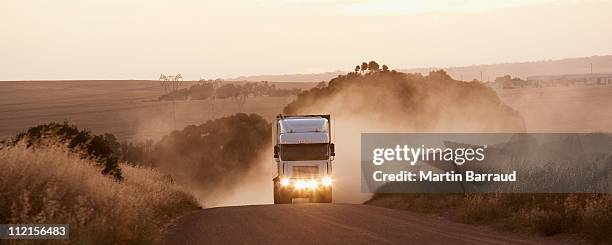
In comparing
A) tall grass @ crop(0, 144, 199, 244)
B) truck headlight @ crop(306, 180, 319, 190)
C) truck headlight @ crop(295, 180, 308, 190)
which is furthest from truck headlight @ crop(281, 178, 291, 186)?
tall grass @ crop(0, 144, 199, 244)

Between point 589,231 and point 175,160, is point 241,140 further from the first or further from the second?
point 589,231

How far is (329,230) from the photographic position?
884 inches

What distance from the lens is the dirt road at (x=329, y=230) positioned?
20469 mm

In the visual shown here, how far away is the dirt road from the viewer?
67.2 feet

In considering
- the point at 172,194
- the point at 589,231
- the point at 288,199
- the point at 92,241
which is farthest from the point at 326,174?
the point at 92,241

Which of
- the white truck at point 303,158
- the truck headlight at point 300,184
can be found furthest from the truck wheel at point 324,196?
the truck headlight at point 300,184

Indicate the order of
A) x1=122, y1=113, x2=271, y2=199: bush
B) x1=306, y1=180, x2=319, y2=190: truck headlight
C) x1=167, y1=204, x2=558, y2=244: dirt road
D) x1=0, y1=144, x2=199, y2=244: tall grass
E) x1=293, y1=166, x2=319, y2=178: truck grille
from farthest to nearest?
x1=122, y1=113, x2=271, y2=199: bush → x1=306, y1=180, x2=319, y2=190: truck headlight → x1=293, y1=166, x2=319, y2=178: truck grille → x1=167, y1=204, x2=558, y2=244: dirt road → x1=0, y1=144, x2=199, y2=244: tall grass

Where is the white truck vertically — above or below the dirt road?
above

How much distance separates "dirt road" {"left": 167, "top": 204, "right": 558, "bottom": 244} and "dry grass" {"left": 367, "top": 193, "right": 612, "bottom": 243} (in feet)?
2.69

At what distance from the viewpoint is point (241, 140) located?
367ft

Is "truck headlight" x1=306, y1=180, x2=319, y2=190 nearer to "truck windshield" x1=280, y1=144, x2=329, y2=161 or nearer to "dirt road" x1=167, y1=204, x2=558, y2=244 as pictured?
"truck windshield" x1=280, y1=144, x2=329, y2=161

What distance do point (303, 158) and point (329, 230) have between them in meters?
18.0

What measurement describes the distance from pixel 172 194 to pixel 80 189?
1722cm

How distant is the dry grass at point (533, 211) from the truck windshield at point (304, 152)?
657 centimetres
